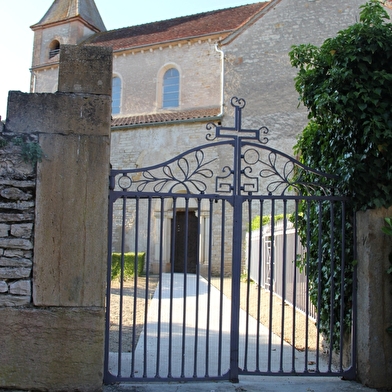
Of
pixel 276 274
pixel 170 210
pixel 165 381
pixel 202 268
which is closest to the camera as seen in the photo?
pixel 165 381

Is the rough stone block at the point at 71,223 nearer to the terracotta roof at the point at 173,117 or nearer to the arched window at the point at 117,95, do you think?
the terracotta roof at the point at 173,117

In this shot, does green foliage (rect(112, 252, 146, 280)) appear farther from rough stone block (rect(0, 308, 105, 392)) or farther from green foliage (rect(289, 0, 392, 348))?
rough stone block (rect(0, 308, 105, 392))

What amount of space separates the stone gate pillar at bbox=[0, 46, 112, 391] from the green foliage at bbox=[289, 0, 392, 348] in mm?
2083

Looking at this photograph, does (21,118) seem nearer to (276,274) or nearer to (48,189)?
(48,189)

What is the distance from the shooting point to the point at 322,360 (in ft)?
17.9

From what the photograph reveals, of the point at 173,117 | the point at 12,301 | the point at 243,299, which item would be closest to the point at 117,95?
the point at 173,117

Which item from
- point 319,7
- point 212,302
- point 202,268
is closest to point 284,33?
point 319,7

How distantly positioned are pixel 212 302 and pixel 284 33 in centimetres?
1150

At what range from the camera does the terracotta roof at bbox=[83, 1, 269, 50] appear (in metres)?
20.7

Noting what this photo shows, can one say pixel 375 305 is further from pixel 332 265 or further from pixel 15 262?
pixel 15 262

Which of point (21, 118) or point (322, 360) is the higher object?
point (21, 118)

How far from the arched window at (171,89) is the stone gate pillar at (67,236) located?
57.4ft

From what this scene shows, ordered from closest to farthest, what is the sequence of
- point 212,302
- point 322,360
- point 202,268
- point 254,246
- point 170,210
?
point 322,360 < point 212,302 < point 254,246 < point 202,268 < point 170,210

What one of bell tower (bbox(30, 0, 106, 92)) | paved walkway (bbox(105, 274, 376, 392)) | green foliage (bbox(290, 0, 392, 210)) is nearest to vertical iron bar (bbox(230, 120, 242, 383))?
paved walkway (bbox(105, 274, 376, 392))
